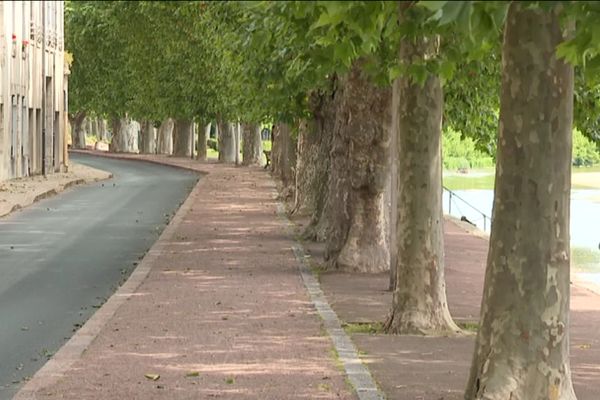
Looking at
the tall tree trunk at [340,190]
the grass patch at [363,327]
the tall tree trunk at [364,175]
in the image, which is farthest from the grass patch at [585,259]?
the grass patch at [363,327]

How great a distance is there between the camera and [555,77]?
29.7 feet

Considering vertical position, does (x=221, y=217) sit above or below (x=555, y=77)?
below

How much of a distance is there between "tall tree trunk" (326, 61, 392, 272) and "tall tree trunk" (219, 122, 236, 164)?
→ 4956cm

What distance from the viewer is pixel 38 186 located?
44.5m

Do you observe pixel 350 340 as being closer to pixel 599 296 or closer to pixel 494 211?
pixel 494 211

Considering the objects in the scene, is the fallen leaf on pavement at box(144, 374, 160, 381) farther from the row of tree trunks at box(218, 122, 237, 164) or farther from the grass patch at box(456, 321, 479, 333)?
the row of tree trunks at box(218, 122, 237, 164)

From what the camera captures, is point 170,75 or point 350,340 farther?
point 170,75

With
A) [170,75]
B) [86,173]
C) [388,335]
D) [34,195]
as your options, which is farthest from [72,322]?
[170,75]

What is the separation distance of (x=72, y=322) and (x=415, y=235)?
388 cm

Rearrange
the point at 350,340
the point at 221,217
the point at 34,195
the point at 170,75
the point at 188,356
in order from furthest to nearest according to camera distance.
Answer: the point at 170,75 → the point at 34,195 → the point at 221,217 → the point at 350,340 → the point at 188,356

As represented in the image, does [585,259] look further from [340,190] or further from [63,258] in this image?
[63,258]

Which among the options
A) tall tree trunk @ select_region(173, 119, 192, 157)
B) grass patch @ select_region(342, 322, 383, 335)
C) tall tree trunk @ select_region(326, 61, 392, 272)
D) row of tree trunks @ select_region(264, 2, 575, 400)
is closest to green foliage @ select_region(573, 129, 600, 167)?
tall tree trunk @ select_region(173, 119, 192, 157)

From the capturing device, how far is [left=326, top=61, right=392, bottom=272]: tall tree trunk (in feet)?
68.4

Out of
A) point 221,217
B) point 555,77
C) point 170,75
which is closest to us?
point 555,77
